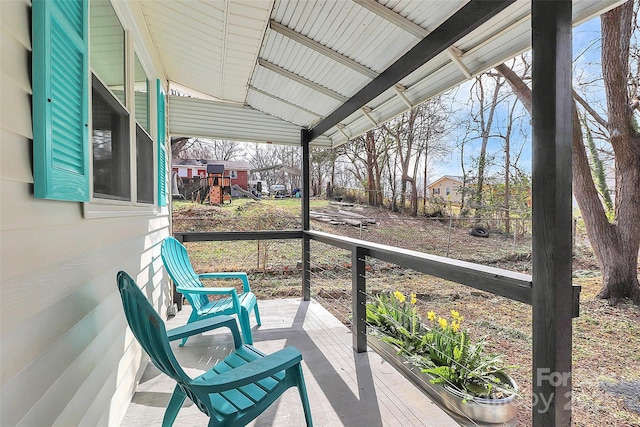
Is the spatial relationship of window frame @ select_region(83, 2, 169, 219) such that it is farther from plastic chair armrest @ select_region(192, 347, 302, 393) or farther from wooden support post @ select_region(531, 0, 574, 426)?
wooden support post @ select_region(531, 0, 574, 426)

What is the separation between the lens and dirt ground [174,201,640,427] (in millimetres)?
3270

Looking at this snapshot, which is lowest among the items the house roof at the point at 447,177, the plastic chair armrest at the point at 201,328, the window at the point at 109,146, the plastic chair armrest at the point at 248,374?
the plastic chair armrest at the point at 201,328

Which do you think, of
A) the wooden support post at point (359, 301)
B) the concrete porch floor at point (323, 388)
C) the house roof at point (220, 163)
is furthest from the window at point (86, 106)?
the house roof at point (220, 163)

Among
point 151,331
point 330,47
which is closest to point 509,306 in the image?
point 330,47

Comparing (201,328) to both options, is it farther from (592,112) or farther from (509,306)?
(592,112)

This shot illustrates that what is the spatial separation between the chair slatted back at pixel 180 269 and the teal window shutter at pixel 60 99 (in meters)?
1.84

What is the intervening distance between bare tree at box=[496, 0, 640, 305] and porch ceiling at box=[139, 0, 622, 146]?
3.79 meters

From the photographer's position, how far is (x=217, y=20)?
2236 mm

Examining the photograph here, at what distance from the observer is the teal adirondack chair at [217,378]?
124cm

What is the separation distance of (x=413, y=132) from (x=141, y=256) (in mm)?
9040

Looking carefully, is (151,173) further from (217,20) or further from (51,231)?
(51,231)

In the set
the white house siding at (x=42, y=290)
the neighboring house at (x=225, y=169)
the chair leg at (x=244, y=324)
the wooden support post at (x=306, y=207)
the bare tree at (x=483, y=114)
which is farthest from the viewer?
the bare tree at (x=483, y=114)

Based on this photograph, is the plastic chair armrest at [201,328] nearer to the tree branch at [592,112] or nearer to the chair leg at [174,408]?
the chair leg at [174,408]

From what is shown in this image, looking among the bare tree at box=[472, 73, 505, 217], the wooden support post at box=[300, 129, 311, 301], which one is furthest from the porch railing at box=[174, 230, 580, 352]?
the bare tree at box=[472, 73, 505, 217]
